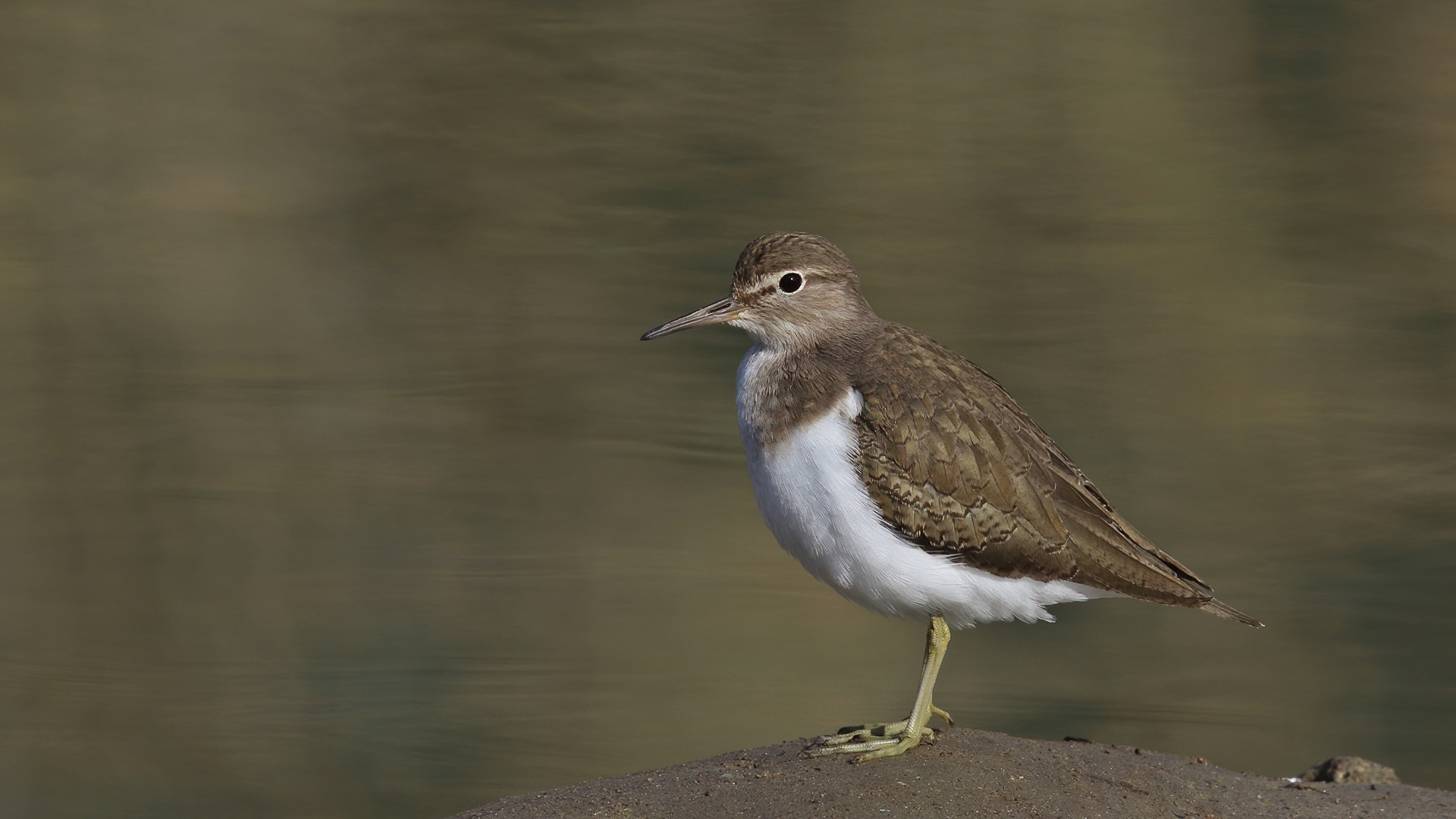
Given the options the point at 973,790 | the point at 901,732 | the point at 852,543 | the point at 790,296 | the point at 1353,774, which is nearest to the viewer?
the point at 973,790

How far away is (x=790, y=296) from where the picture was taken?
21.3 feet

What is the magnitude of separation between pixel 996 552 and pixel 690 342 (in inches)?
300

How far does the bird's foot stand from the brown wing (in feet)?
2.34

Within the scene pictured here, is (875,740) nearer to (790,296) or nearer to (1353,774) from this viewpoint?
(790,296)

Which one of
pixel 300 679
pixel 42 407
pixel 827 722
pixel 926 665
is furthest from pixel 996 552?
pixel 42 407

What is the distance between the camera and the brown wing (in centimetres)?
594

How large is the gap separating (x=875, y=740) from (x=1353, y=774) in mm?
2114

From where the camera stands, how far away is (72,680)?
11836 millimetres

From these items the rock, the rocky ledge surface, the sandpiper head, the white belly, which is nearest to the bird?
the white belly

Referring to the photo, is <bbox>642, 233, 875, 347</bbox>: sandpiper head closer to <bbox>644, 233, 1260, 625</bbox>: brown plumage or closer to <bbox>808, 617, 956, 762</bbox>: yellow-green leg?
<bbox>644, 233, 1260, 625</bbox>: brown plumage

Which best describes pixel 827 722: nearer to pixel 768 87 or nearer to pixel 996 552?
pixel 996 552

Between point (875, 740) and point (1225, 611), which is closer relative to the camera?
point (875, 740)

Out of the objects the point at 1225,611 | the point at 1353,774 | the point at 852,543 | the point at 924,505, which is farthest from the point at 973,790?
the point at 1353,774

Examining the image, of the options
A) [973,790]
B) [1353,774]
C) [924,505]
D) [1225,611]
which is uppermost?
[924,505]
